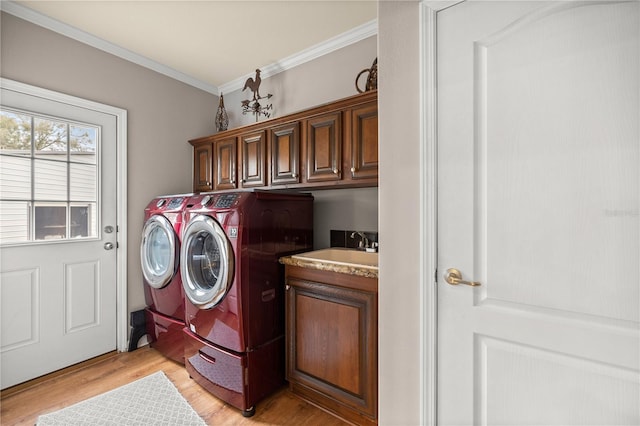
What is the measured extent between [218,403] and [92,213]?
1.84 meters

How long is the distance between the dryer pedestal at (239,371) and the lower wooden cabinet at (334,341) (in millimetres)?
113

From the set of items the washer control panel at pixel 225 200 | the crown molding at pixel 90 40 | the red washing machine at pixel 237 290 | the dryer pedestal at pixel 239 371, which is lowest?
the dryer pedestal at pixel 239 371

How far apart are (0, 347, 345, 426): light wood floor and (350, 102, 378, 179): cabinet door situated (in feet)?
5.02

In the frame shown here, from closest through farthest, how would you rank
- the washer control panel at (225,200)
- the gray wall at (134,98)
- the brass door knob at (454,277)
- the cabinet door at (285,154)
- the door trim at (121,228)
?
the brass door knob at (454,277), the washer control panel at (225,200), the gray wall at (134,98), the cabinet door at (285,154), the door trim at (121,228)

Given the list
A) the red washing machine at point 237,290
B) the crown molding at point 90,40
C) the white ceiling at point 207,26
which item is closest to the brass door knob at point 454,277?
the red washing machine at point 237,290

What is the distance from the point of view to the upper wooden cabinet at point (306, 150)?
→ 6.18ft

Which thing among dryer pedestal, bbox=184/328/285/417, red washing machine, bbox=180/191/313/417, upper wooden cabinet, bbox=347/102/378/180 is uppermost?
upper wooden cabinet, bbox=347/102/378/180

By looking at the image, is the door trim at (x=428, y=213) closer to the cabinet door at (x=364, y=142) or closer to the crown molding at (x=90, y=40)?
the cabinet door at (x=364, y=142)

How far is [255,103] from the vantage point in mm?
2812

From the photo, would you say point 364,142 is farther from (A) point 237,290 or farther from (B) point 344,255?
(A) point 237,290

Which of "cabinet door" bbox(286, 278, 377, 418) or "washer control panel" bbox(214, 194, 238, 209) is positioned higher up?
"washer control panel" bbox(214, 194, 238, 209)

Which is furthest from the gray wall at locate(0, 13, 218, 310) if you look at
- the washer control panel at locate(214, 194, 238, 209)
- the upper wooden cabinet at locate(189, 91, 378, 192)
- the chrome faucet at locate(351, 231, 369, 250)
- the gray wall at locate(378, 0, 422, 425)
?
the gray wall at locate(378, 0, 422, 425)

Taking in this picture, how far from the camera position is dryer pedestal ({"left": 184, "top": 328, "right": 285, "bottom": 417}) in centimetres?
179

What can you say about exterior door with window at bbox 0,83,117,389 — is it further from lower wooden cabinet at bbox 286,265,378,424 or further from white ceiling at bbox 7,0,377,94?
lower wooden cabinet at bbox 286,265,378,424
